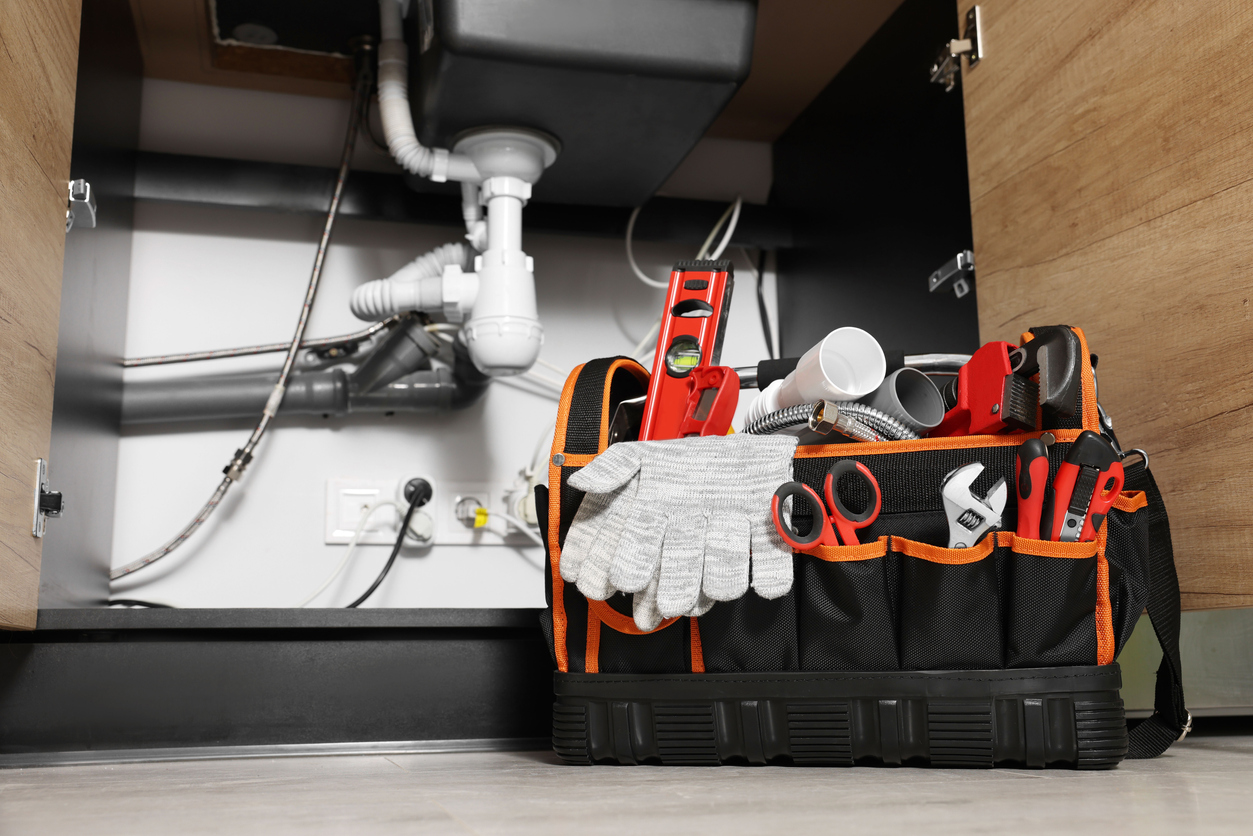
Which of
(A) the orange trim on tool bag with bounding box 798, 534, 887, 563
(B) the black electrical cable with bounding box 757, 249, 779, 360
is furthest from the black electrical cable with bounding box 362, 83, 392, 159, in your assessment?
(A) the orange trim on tool bag with bounding box 798, 534, 887, 563

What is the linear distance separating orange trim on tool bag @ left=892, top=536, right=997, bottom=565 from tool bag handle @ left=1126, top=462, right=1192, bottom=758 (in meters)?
0.15

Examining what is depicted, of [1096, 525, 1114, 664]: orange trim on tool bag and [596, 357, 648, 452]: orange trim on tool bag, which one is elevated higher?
[596, 357, 648, 452]: orange trim on tool bag

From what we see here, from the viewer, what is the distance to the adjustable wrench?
0.68 m

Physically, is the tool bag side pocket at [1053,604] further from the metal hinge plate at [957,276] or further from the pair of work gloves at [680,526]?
the metal hinge plate at [957,276]

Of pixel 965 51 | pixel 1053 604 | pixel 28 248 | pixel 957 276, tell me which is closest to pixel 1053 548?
pixel 1053 604

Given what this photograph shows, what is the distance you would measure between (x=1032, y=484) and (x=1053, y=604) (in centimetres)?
9

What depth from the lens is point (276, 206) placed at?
1.43 m

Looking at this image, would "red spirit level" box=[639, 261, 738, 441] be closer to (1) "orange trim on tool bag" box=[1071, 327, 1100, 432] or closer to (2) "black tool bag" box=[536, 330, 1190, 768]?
(2) "black tool bag" box=[536, 330, 1190, 768]

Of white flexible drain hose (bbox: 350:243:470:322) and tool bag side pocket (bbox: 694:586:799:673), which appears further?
white flexible drain hose (bbox: 350:243:470:322)

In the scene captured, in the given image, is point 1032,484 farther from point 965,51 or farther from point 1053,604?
point 965,51

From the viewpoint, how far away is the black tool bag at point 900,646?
2.21 ft

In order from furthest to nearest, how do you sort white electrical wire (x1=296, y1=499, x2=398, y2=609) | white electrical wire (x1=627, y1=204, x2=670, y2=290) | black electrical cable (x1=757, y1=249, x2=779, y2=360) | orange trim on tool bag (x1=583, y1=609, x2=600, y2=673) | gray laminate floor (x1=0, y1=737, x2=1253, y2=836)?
1. black electrical cable (x1=757, y1=249, x2=779, y2=360)
2. white electrical wire (x1=627, y1=204, x2=670, y2=290)
3. white electrical wire (x1=296, y1=499, x2=398, y2=609)
4. orange trim on tool bag (x1=583, y1=609, x2=600, y2=673)
5. gray laminate floor (x1=0, y1=737, x2=1253, y2=836)

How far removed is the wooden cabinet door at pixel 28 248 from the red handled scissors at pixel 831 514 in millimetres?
622

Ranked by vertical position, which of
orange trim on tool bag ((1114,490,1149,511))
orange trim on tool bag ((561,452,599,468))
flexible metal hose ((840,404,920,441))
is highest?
flexible metal hose ((840,404,920,441))
